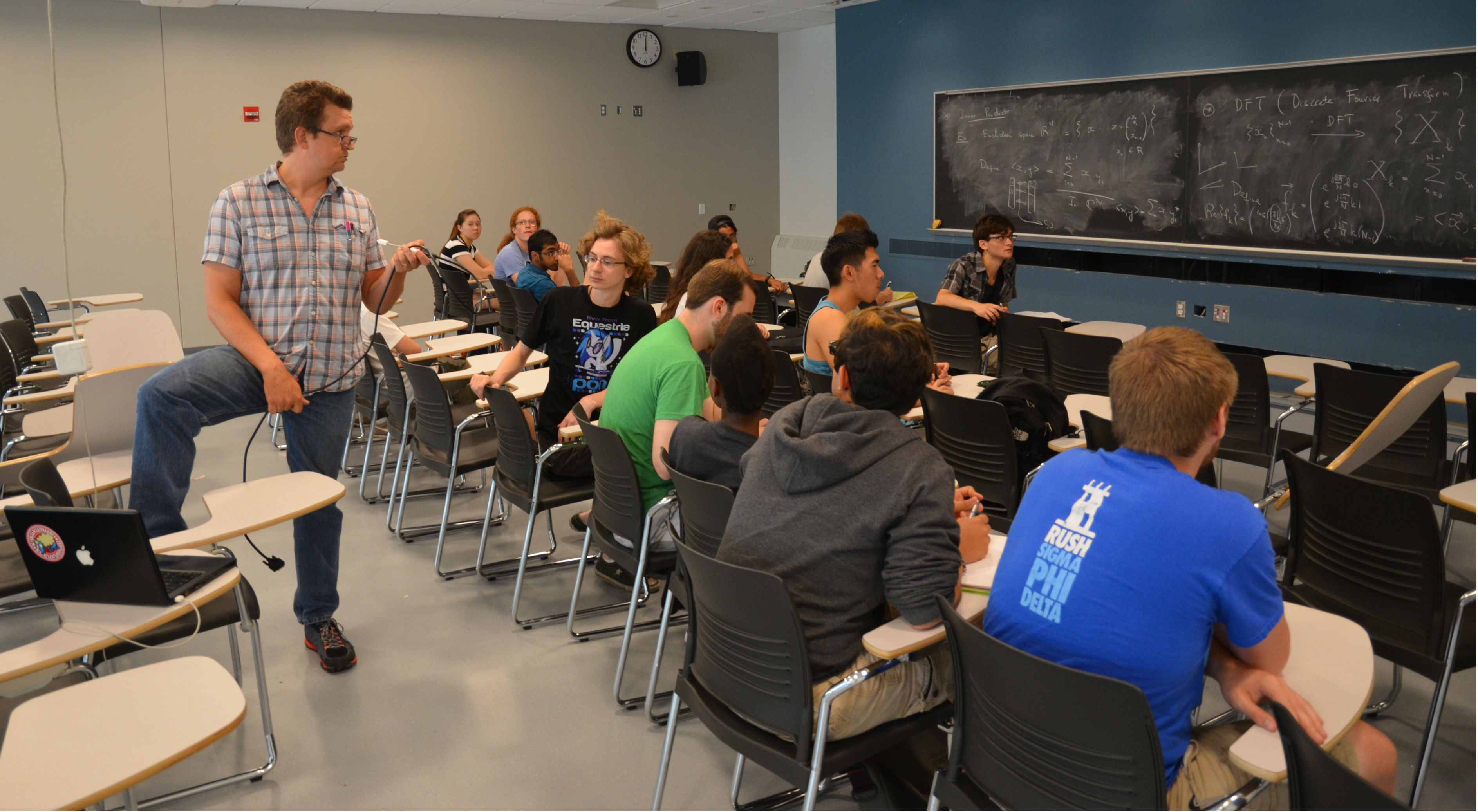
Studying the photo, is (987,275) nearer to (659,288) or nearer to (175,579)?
(659,288)

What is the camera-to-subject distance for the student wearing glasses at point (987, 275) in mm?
5375

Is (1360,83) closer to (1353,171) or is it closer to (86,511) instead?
(1353,171)

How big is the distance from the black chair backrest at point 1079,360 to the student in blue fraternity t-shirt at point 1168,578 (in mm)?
2489

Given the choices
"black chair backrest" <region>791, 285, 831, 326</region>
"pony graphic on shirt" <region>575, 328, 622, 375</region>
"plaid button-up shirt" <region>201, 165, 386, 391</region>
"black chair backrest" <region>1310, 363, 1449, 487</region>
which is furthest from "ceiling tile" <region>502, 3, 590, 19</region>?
"black chair backrest" <region>1310, 363, 1449, 487</region>

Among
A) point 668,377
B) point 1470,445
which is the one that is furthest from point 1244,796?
point 1470,445

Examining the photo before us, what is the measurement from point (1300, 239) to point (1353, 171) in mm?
524

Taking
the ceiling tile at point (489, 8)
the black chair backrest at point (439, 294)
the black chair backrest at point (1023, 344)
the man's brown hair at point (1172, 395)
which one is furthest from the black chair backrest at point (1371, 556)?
A: the ceiling tile at point (489, 8)

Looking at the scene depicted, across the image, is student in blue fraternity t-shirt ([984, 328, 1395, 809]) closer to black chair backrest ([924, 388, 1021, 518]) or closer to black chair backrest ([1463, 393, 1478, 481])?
black chair backrest ([924, 388, 1021, 518])

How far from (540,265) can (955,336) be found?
2.71 meters

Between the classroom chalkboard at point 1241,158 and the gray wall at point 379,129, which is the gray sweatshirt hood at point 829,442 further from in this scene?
the gray wall at point 379,129

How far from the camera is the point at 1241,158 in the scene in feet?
22.1

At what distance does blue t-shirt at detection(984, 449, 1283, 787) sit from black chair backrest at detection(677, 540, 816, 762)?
42 cm

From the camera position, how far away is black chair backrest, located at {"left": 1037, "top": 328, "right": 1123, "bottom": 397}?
163 inches

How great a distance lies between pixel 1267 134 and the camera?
656cm
